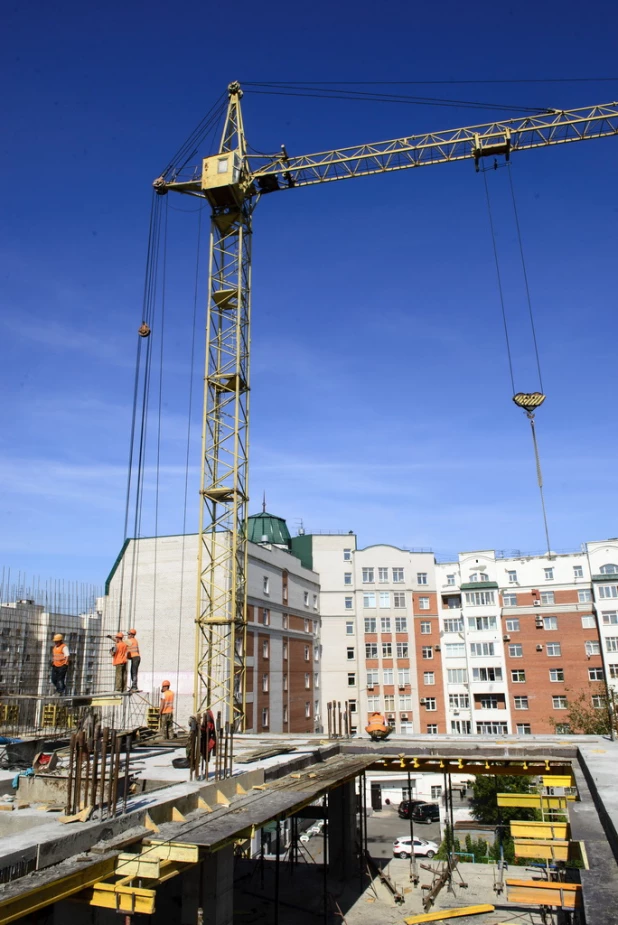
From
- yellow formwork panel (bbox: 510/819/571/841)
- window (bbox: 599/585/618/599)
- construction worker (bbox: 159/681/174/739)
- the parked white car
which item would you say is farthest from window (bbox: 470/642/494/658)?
yellow formwork panel (bbox: 510/819/571/841)

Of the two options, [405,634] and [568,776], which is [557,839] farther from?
[405,634]

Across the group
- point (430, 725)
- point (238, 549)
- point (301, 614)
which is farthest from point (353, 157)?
point (430, 725)

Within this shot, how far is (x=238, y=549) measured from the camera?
3875 centimetres

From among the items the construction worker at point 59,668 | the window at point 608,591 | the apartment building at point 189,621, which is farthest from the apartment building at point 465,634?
the construction worker at point 59,668

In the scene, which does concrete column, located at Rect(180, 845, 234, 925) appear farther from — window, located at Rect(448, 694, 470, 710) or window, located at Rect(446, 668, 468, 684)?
window, located at Rect(446, 668, 468, 684)

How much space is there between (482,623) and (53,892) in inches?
2019

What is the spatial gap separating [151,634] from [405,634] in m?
24.9

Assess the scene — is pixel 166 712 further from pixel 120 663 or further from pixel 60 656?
pixel 60 656

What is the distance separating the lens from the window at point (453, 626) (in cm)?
5822

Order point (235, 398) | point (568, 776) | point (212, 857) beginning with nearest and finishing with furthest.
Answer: point (212, 857) < point (568, 776) < point (235, 398)

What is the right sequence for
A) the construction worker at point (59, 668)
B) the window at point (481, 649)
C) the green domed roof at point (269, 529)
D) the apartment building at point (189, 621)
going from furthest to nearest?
the green domed roof at point (269, 529), the window at point (481, 649), the apartment building at point (189, 621), the construction worker at point (59, 668)

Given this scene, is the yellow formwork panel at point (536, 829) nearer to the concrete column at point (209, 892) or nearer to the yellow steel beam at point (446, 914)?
the yellow steel beam at point (446, 914)

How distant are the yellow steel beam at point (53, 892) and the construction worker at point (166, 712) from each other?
13.2 meters

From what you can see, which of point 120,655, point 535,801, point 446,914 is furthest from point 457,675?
point 120,655
